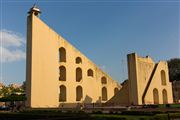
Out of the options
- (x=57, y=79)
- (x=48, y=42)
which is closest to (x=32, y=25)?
(x=48, y=42)

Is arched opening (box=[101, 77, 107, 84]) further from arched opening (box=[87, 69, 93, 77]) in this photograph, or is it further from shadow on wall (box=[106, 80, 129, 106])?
shadow on wall (box=[106, 80, 129, 106])

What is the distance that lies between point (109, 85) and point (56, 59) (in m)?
12.2

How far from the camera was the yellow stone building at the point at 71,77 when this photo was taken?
34.4 m

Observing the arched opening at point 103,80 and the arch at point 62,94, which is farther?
the arched opening at point 103,80

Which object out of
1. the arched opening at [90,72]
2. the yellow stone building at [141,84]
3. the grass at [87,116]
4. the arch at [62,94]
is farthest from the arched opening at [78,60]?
the grass at [87,116]

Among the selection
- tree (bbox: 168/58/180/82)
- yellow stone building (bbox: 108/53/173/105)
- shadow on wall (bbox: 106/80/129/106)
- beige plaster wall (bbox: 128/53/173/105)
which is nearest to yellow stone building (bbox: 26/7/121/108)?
shadow on wall (bbox: 106/80/129/106)

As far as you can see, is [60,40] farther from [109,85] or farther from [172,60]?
[172,60]

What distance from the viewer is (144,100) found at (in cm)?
3688

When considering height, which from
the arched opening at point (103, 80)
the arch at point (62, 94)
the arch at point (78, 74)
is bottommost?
the arch at point (62, 94)

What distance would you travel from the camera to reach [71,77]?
3934 cm

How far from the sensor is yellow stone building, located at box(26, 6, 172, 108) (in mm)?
34406

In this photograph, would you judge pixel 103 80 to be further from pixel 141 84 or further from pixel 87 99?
pixel 141 84

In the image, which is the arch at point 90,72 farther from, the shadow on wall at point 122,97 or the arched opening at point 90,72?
the shadow on wall at point 122,97

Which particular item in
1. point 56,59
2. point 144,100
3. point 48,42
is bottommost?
point 144,100
